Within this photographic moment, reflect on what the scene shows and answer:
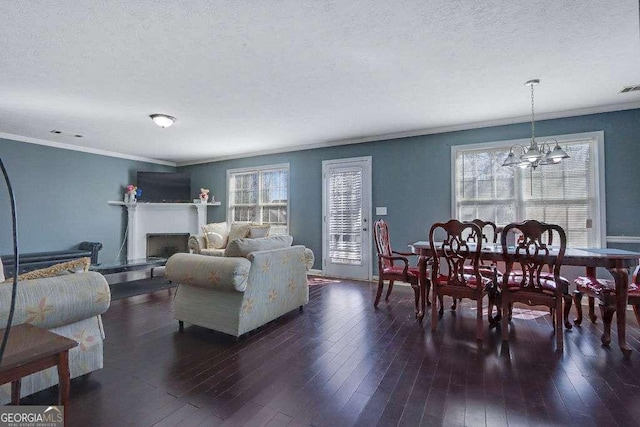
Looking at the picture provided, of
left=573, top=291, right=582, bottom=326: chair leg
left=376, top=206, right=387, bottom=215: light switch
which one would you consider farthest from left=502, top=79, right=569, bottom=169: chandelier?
left=376, top=206, right=387, bottom=215: light switch

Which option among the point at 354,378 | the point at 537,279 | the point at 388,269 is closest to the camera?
the point at 354,378

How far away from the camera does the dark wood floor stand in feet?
5.34

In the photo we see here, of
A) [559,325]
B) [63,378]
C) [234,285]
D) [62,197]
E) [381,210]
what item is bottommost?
[559,325]

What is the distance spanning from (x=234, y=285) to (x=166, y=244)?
5164 millimetres

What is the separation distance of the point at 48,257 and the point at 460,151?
639cm

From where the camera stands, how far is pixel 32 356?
1.12 meters

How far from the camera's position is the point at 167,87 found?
3160mm

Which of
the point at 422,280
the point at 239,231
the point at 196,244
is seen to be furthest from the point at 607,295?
the point at 196,244

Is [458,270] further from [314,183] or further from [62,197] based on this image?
[62,197]

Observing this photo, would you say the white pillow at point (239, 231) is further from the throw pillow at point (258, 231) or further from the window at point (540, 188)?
the window at point (540, 188)

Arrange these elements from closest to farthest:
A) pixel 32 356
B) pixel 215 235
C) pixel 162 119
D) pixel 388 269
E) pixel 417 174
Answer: pixel 32 356, pixel 388 269, pixel 162 119, pixel 417 174, pixel 215 235

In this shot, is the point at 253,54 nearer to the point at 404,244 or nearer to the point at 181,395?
the point at 181,395

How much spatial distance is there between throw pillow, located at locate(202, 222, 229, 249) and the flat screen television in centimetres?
160

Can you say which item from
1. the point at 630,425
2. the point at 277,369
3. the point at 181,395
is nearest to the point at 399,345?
the point at 277,369
